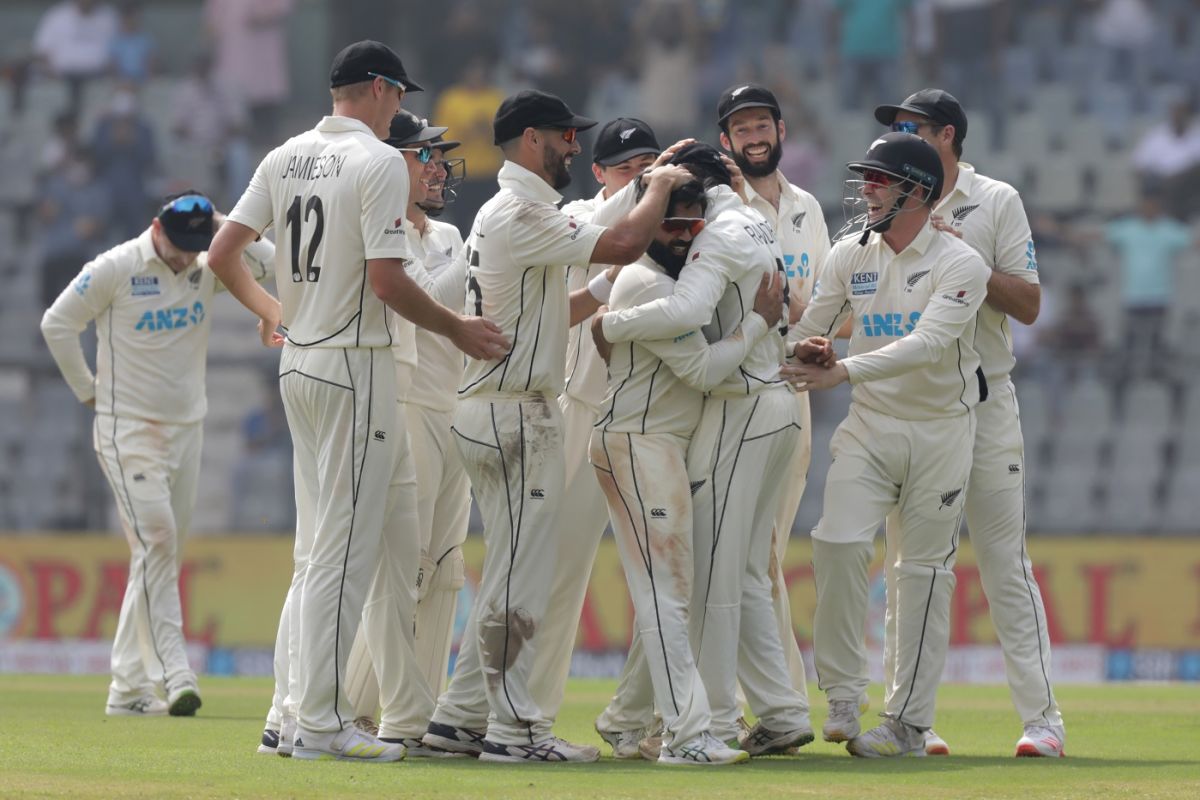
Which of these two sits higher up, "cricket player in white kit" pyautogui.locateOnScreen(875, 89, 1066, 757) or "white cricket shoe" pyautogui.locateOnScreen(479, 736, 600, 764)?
"cricket player in white kit" pyautogui.locateOnScreen(875, 89, 1066, 757)

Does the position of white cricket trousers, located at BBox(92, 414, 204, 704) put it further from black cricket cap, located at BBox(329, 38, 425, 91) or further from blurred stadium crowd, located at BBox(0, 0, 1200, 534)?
blurred stadium crowd, located at BBox(0, 0, 1200, 534)

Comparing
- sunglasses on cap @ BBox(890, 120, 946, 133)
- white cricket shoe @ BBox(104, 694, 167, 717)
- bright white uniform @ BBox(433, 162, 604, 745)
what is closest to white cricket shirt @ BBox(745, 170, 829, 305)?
sunglasses on cap @ BBox(890, 120, 946, 133)

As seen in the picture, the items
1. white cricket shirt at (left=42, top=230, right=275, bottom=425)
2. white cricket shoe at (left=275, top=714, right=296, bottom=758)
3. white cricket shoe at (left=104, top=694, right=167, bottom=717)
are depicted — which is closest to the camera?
white cricket shoe at (left=275, top=714, right=296, bottom=758)

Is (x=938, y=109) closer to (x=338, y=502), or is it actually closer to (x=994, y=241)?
(x=994, y=241)

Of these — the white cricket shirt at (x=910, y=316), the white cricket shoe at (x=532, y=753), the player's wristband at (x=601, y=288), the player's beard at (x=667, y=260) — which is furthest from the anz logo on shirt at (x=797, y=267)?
the white cricket shoe at (x=532, y=753)

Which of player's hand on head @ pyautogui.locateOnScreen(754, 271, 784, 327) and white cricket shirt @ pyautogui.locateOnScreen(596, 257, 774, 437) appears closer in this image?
white cricket shirt @ pyautogui.locateOnScreen(596, 257, 774, 437)

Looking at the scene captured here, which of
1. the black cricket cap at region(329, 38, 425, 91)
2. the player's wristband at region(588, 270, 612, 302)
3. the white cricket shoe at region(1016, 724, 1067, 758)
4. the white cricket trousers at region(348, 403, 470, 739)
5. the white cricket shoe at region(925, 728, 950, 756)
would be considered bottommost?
the white cricket shoe at region(925, 728, 950, 756)

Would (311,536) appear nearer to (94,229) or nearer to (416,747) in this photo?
(416,747)

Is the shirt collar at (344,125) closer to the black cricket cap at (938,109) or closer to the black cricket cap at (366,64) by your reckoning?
the black cricket cap at (366,64)

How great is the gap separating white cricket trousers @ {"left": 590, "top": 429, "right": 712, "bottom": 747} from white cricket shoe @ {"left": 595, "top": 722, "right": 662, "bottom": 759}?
339 millimetres

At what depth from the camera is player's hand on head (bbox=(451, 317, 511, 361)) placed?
633 centimetres

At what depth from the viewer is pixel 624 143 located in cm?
716

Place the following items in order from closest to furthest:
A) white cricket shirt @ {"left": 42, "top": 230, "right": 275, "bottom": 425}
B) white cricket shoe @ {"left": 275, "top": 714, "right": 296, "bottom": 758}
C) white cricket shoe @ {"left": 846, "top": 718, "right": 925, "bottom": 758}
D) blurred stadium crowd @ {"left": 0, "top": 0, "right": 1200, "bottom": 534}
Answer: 1. white cricket shoe @ {"left": 275, "top": 714, "right": 296, "bottom": 758}
2. white cricket shoe @ {"left": 846, "top": 718, "right": 925, "bottom": 758}
3. white cricket shirt @ {"left": 42, "top": 230, "right": 275, "bottom": 425}
4. blurred stadium crowd @ {"left": 0, "top": 0, "right": 1200, "bottom": 534}

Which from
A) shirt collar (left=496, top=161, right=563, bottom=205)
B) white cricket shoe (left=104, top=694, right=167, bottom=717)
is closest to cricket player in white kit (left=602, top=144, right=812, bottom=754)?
shirt collar (left=496, top=161, right=563, bottom=205)
